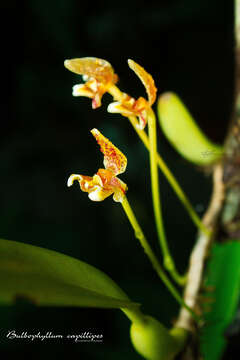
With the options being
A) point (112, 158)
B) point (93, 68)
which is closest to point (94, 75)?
point (93, 68)

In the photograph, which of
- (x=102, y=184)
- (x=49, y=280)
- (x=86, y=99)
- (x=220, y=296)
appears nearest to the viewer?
(x=49, y=280)

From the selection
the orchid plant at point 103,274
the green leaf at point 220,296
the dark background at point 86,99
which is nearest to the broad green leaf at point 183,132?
the orchid plant at point 103,274

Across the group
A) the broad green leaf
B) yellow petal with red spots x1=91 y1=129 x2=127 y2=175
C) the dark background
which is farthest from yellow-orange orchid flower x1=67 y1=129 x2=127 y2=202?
the dark background

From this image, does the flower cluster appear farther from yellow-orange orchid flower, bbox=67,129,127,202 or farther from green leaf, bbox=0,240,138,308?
green leaf, bbox=0,240,138,308

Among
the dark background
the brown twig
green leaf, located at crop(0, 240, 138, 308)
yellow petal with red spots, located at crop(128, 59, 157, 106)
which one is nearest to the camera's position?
green leaf, located at crop(0, 240, 138, 308)

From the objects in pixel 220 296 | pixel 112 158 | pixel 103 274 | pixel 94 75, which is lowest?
pixel 220 296

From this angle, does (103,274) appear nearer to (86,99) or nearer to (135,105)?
(135,105)
